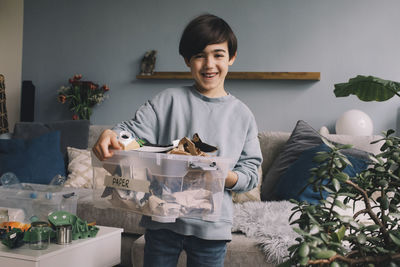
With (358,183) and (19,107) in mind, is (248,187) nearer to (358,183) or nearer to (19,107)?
(358,183)

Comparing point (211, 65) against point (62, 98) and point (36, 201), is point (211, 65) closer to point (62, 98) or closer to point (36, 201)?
point (36, 201)

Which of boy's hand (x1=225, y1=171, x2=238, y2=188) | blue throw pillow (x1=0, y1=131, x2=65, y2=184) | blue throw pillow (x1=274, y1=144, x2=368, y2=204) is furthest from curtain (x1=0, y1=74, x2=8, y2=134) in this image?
boy's hand (x1=225, y1=171, x2=238, y2=188)

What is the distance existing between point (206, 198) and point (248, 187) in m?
0.18

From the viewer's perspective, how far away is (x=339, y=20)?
124 inches

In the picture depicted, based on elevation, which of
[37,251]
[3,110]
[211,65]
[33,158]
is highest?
[211,65]

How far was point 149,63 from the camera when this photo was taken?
11.8ft

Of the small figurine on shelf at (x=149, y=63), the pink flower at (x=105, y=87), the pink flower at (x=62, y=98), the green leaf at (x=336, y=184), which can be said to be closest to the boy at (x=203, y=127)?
the green leaf at (x=336, y=184)

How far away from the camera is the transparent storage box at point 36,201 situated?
1.97 metres

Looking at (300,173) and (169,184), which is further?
(300,173)

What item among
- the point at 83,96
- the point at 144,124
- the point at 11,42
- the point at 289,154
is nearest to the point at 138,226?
the point at 289,154

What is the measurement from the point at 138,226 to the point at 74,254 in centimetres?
67

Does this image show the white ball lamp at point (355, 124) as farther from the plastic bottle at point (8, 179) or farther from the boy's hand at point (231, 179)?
the plastic bottle at point (8, 179)

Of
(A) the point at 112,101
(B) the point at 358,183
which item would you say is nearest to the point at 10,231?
(B) the point at 358,183

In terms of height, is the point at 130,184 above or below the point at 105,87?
below
